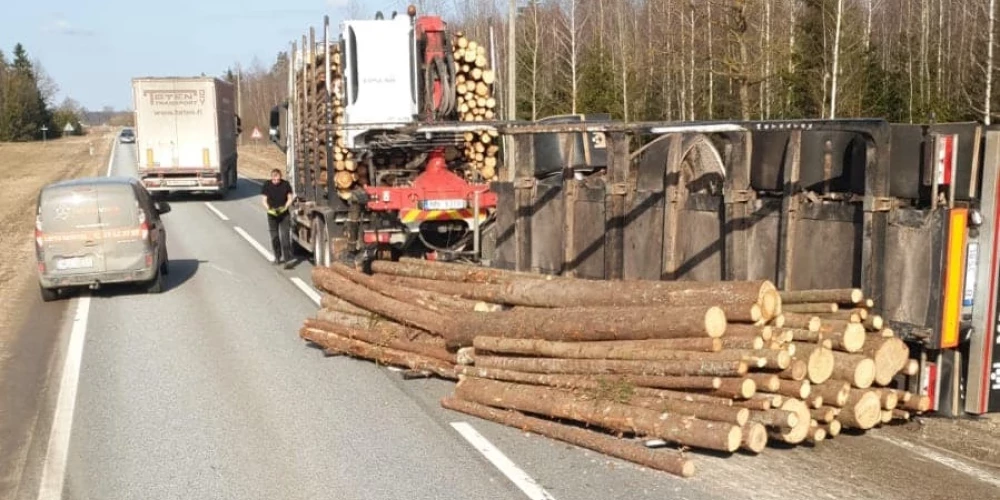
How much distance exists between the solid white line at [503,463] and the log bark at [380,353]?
4.89 ft

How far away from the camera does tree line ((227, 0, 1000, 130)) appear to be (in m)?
29.5

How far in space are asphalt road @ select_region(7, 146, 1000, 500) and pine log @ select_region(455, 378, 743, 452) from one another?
228 mm

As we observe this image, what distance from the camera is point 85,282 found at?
1519 cm

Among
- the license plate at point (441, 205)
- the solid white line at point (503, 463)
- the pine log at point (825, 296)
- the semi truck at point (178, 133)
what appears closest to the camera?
the solid white line at point (503, 463)

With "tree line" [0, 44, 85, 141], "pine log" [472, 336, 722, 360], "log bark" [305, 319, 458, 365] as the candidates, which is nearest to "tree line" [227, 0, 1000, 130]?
"log bark" [305, 319, 458, 365]

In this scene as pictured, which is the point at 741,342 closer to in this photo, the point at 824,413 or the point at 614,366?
the point at 824,413

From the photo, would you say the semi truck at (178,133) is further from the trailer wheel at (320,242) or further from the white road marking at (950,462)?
the white road marking at (950,462)

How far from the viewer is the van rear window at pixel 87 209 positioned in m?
15.2

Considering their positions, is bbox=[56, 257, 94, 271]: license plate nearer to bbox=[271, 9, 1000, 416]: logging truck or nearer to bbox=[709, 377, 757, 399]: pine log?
bbox=[271, 9, 1000, 416]: logging truck

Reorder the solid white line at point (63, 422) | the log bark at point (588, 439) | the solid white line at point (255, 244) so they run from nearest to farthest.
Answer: the log bark at point (588, 439) → the solid white line at point (63, 422) → the solid white line at point (255, 244)

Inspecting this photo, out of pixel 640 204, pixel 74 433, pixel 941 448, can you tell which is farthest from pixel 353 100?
pixel 941 448

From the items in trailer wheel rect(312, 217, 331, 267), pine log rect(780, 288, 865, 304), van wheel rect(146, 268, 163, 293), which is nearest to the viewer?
pine log rect(780, 288, 865, 304)

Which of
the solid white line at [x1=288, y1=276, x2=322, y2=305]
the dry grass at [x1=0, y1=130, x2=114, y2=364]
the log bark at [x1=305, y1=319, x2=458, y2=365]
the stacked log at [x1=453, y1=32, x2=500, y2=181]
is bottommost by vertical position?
the dry grass at [x1=0, y1=130, x2=114, y2=364]

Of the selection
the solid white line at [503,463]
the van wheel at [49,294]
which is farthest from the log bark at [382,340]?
the van wheel at [49,294]
